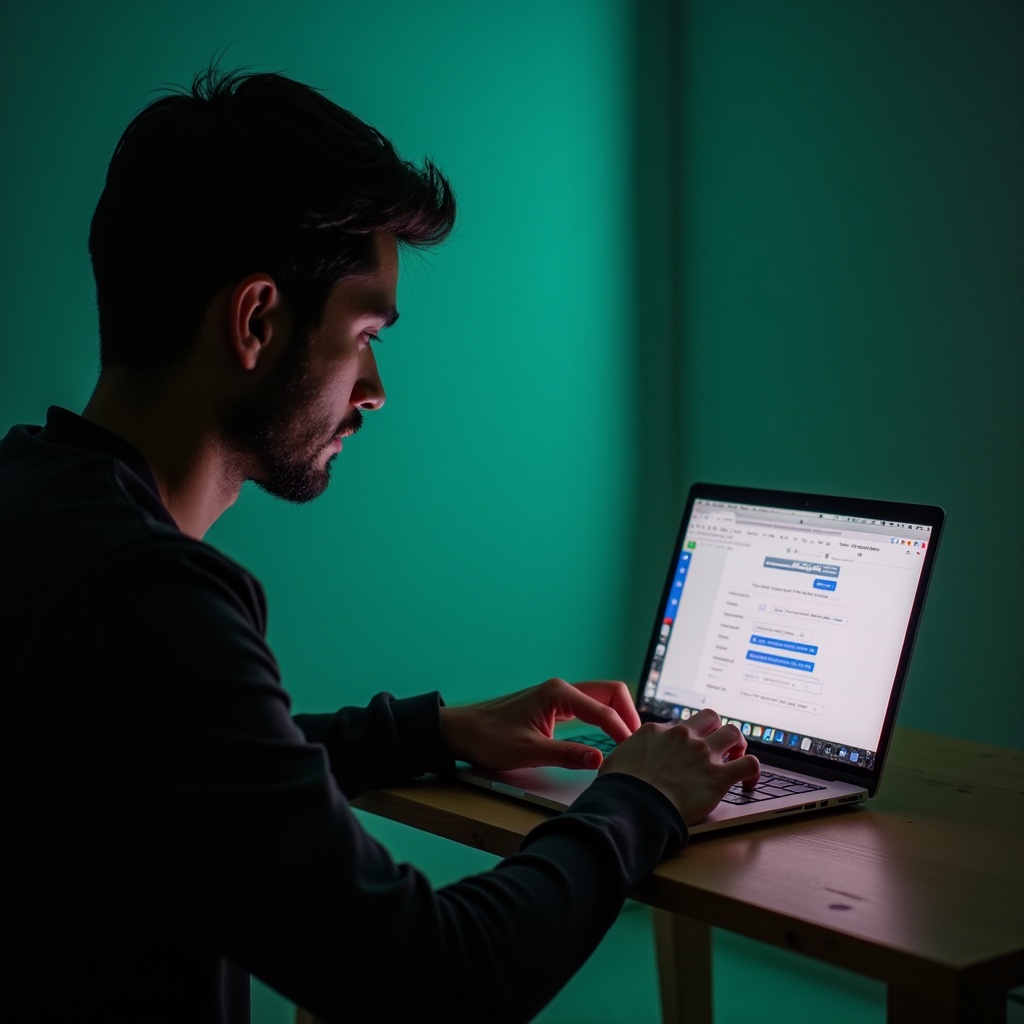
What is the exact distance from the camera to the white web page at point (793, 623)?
113 cm

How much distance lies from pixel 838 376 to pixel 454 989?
5.39 feet

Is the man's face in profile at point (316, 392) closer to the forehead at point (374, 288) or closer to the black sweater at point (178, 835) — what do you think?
the forehead at point (374, 288)

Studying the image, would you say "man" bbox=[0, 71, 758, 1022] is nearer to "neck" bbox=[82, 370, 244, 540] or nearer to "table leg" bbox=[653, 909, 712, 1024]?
"neck" bbox=[82, 370, 244, 540]

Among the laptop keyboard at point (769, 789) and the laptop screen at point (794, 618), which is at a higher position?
the laptop screen at point (794, 618)

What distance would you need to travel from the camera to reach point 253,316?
88 centimetres

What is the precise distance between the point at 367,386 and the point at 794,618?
513mm

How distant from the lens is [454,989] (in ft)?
2.26

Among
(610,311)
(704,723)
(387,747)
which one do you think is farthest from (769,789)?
(610,311)

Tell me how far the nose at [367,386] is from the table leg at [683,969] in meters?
0.89

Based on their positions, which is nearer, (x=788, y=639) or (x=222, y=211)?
(x=222, y=211)

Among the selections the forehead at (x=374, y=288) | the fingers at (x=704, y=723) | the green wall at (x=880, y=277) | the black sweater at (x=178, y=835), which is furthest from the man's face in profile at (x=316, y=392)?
the green wall at (x=880, y=277)

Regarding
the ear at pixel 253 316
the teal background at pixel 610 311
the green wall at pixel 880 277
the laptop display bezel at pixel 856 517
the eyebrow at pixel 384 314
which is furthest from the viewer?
the green wall at pixel 880 277

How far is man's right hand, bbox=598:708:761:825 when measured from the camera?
2.98 feet

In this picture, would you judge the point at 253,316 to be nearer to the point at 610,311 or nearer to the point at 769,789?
the point at 769,789
